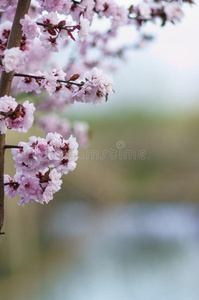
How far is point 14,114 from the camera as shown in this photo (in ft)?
2.64

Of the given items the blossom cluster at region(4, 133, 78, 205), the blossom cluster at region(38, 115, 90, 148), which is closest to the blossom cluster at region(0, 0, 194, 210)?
the blossom cluster at region(4, 133, 78, 205)

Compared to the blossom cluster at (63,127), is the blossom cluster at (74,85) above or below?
below

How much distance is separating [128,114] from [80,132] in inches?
469

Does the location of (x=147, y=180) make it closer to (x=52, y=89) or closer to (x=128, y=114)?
(x=128, y=114)

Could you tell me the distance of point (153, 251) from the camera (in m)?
5.34

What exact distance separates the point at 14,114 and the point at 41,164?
0.45 feet

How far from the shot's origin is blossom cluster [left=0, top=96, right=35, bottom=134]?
30.8 inches

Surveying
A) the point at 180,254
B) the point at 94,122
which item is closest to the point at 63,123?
the point at 180,254

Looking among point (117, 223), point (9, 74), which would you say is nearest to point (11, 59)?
point (9, 74)

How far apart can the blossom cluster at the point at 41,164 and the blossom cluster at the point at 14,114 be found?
0.04 metres

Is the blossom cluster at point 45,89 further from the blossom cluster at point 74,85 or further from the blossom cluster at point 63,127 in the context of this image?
the blossom cluster at point 63,127

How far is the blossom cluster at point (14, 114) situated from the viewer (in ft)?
2.57

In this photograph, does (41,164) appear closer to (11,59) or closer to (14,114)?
(14,114)

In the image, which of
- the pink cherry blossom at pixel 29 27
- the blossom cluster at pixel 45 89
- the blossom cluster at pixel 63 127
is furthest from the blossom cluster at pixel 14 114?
the blossom cluster at pixel 63 127
